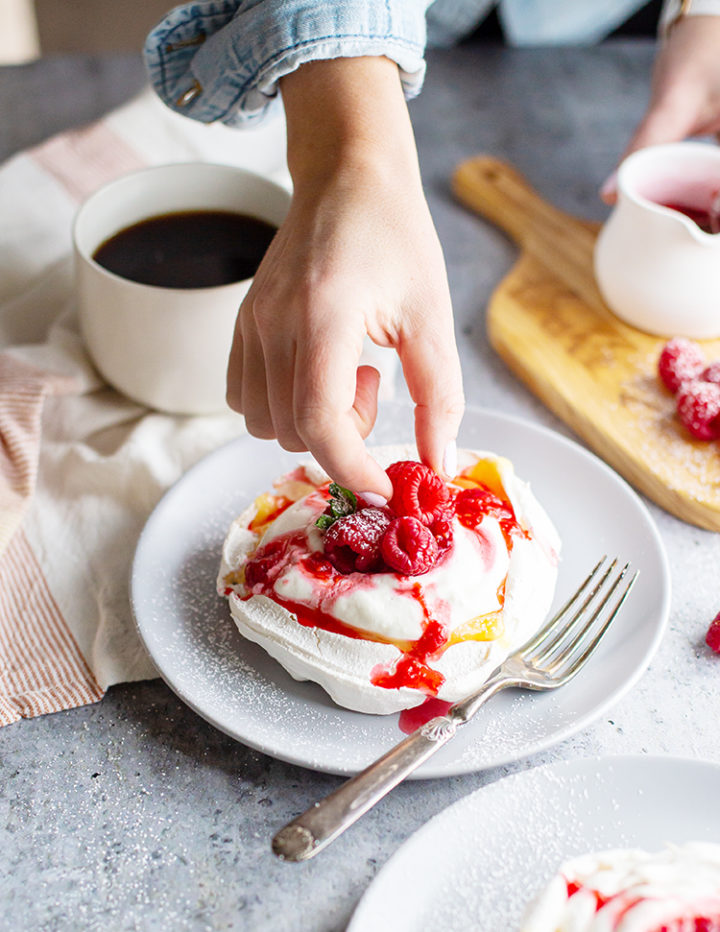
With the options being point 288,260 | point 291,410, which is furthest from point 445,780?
point 288,260

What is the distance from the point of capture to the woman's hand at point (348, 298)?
2.78 feet

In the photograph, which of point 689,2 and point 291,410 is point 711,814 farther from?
point 689,2

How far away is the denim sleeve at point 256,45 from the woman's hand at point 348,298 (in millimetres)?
43

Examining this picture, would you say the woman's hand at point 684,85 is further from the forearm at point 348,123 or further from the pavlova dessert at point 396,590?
the pavlova dessert at point 396,590

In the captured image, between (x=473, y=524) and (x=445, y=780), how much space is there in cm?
28

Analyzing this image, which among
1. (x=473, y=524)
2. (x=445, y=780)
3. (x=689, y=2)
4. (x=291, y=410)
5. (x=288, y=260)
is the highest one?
(x=689, y=2)

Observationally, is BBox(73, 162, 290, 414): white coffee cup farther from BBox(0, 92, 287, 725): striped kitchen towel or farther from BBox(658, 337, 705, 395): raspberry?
BBox(658, 337, 705, 395): raspberry

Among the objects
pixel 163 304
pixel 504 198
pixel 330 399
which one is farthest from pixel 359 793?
pixel 504 198

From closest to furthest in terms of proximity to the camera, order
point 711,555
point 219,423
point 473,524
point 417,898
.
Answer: point 417,898
point 473,524
point 711,555
point 219,423

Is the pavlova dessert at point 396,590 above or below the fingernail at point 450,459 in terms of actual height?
below

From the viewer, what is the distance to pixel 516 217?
167 centimetres

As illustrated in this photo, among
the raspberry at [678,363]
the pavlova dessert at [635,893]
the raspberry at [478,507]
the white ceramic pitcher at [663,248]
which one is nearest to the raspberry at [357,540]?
the raspberry at [478,507]

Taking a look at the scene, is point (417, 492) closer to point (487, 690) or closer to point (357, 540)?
point (357, 540)

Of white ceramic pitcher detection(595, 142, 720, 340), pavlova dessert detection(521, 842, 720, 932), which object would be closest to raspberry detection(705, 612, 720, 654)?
pavlova dessert detection(521, 842, 720, 932)
